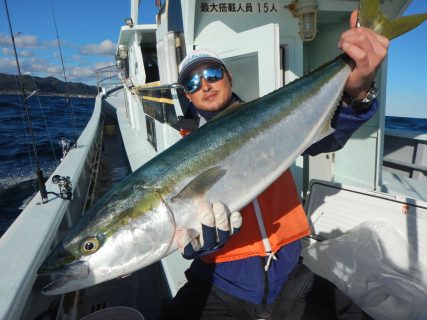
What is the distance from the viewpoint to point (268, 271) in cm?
188

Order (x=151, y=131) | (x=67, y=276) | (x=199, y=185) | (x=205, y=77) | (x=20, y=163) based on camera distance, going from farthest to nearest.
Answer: (x=20, y=163), (x=151, y=131), (x=205, y=77), (x=199, y=185), (x=67, y=276)

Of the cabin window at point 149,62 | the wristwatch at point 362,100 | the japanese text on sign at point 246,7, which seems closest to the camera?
the wristwatch at point 362,100

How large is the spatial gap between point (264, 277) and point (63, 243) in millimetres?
1154

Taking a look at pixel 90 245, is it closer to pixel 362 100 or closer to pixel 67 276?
pixel 67 276

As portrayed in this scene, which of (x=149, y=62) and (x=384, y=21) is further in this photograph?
(x=149, y=62)

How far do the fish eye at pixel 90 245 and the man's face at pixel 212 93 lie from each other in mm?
1113

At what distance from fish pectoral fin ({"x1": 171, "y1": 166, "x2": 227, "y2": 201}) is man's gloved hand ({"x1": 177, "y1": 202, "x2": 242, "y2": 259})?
0.24 feet

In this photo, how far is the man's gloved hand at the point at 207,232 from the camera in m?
1.50

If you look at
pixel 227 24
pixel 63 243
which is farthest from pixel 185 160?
pixel 227 24

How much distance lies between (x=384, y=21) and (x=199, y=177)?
1328mm

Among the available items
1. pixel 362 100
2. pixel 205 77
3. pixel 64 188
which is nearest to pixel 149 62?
pixel 64 188

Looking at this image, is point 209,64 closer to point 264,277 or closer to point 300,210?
point 300,210

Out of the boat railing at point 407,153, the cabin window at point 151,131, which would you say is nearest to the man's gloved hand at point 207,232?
the boat railing at point 407,153

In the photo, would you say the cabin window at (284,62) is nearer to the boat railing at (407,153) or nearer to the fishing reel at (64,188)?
the fishing reel at (64,188)
